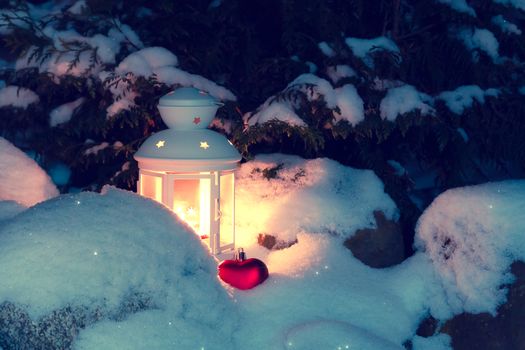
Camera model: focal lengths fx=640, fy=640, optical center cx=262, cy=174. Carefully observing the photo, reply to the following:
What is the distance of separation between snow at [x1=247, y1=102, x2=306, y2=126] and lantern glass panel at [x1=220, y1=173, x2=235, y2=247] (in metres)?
0.62

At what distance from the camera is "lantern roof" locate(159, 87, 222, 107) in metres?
4.74

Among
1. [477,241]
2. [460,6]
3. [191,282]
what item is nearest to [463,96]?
[460,6]

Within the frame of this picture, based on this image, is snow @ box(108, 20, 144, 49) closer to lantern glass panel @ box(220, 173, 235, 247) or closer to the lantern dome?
the lantern dome

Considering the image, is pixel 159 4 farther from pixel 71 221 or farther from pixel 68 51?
pixel 71 221

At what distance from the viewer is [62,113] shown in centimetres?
609

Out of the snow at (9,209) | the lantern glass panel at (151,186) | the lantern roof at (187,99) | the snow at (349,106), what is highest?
the lantern roof at (187,99)

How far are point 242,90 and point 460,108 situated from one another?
85.6 inches

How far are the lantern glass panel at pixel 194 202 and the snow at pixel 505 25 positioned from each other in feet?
11.9

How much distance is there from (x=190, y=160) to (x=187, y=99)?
480 millimetres

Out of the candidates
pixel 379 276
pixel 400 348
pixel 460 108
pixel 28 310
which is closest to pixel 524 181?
pixel 460 108

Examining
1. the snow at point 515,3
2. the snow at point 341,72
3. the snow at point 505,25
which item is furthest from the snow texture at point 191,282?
the snow at point 515,3

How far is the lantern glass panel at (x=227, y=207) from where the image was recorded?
5124 mm

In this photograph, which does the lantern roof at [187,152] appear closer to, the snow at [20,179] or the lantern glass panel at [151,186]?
the lantern glass panel at [151,186]

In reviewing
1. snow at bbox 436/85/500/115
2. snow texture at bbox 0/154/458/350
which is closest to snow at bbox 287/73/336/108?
snow texture at bbox 0/154/458/350
